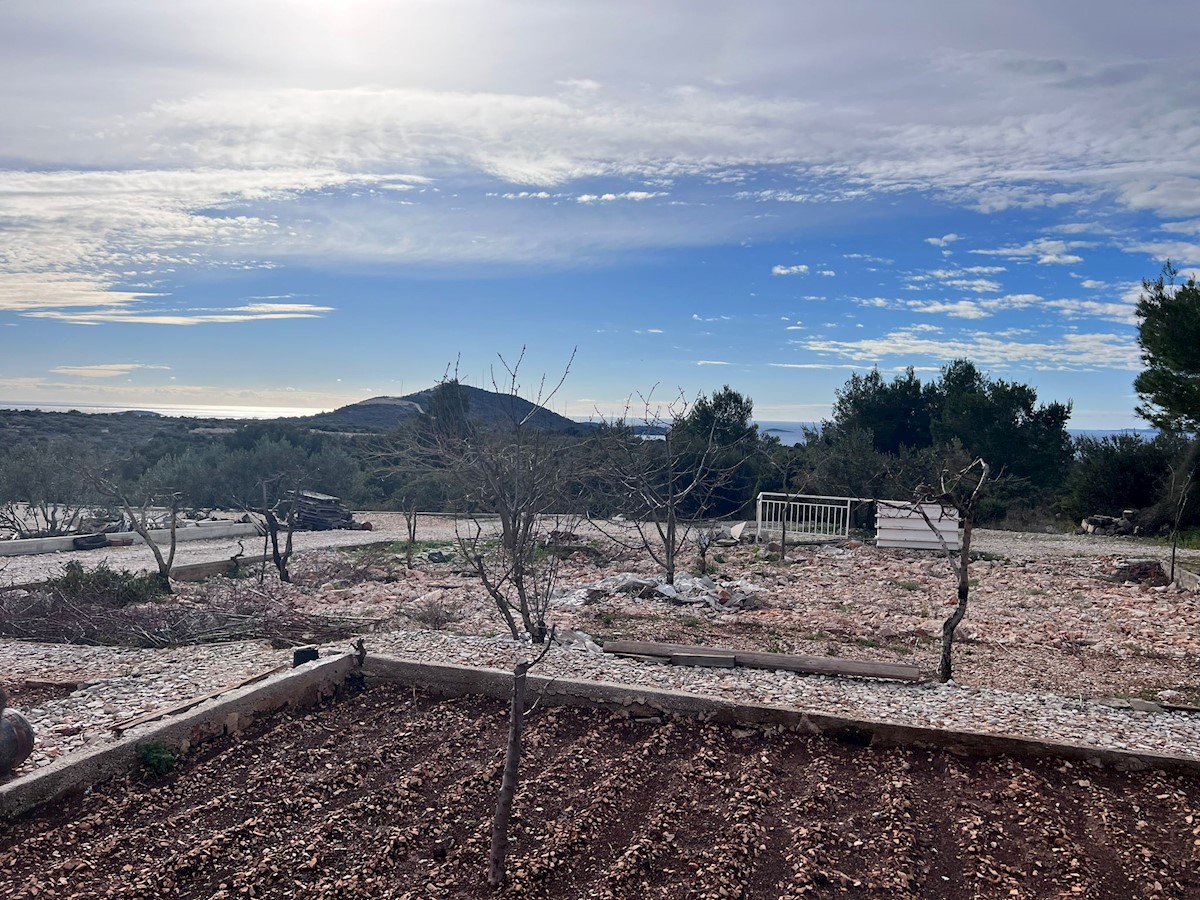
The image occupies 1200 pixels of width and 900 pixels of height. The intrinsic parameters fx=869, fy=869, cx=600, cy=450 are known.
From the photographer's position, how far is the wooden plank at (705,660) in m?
6.26

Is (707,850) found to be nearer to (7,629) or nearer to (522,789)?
(522,789)

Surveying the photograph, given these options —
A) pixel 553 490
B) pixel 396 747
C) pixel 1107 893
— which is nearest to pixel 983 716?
pixel 1107 893

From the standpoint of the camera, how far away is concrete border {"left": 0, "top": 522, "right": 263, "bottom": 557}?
1409cm

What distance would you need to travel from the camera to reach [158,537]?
52.5 ft

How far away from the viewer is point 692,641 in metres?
7.56

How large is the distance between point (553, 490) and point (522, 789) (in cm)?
610

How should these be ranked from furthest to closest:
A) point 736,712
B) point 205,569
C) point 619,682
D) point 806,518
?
point 806,518 < point 205,569 < point 619,682 < point 736,712

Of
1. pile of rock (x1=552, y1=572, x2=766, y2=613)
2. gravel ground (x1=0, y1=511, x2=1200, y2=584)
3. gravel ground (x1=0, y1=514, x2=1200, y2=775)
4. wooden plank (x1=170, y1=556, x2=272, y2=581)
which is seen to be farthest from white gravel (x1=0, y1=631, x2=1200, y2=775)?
gravel ground (x1=0, y1=511, x2=1200, y2=584)

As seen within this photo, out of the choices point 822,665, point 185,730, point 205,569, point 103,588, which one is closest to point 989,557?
point 822,665

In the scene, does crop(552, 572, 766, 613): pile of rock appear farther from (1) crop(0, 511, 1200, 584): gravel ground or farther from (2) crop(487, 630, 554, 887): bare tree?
(2) crop(487, 630, 554, 887): bare tree

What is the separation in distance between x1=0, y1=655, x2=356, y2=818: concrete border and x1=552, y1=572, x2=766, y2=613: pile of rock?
4.31 meters

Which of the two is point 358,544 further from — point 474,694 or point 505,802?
point 505,802

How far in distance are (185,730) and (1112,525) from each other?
19607mm

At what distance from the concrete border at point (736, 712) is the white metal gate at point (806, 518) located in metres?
11.9
